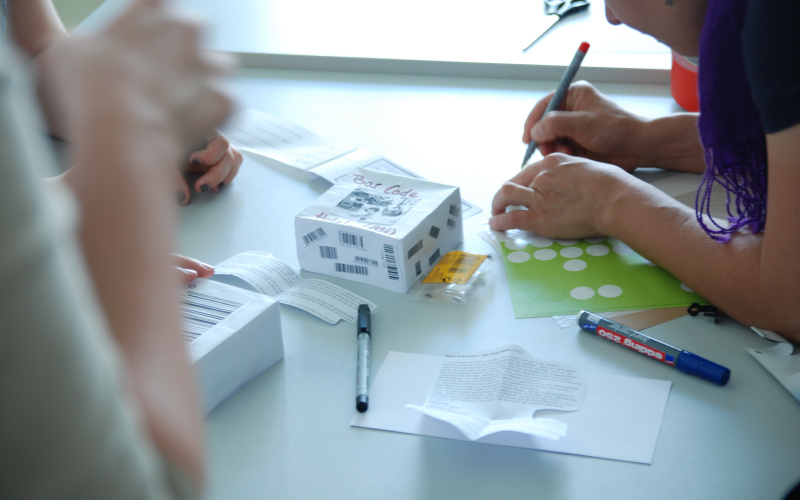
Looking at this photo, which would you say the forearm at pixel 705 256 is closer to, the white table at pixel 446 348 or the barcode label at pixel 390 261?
the white table at pixel 446 348

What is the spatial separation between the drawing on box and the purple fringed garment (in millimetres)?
414

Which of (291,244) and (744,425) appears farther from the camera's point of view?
(291,244)

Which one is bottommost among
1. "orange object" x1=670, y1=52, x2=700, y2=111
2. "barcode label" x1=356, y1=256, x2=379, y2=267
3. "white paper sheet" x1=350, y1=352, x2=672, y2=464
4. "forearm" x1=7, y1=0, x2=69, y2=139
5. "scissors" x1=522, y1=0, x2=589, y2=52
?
"white paper sheet" x1=350, y1=352, x2=672, y2=464

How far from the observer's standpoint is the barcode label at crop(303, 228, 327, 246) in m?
1.04

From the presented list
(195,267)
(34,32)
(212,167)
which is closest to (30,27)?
(34,32)

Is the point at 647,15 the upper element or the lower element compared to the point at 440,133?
upper

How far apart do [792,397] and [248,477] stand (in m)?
0.60

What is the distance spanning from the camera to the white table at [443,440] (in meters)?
0.72

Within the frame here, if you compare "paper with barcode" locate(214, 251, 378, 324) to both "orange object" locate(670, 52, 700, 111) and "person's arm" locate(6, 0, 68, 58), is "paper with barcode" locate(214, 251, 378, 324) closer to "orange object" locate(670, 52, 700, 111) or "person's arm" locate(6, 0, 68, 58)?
"person's arm" locate(6, 0, 68, 58)

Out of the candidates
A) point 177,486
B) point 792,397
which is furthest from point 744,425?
point 177,486

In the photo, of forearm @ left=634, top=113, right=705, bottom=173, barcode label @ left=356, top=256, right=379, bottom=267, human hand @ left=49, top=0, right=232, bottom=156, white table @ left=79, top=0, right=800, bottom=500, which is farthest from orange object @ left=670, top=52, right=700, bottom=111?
human hand @ left=49, top=0, right=232, bottom=156

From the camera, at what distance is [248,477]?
0.75 meters

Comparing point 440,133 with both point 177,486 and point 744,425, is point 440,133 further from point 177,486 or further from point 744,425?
point 177,486

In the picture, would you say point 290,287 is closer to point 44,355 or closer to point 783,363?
point 783,363
